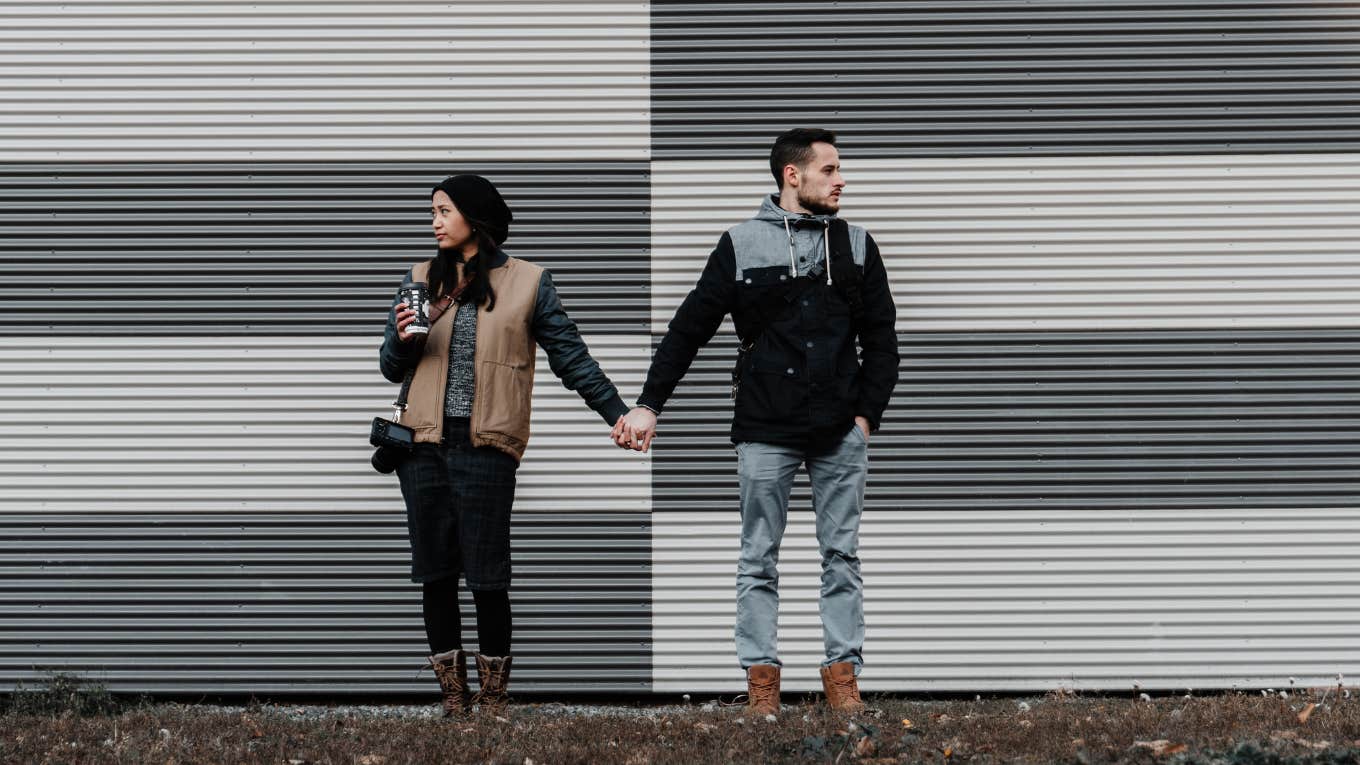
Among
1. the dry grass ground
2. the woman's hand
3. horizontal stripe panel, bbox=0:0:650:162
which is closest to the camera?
the dry grass ground

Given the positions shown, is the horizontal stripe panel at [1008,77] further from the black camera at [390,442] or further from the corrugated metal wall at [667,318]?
the black camera at [390,442]

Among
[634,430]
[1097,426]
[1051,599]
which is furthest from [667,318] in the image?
[1051,599]

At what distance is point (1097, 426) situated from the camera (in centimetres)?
598

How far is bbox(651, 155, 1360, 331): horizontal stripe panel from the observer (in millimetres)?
5980

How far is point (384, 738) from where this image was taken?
454 cm

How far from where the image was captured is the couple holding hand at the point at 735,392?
4.75 metres

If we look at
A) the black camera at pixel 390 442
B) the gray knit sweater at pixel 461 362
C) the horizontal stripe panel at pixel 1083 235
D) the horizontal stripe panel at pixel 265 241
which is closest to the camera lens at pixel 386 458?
the black camera at pixel 390 442

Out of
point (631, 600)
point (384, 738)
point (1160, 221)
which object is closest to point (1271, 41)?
point (1160, 221)

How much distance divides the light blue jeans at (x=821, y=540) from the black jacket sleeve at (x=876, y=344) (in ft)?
0.39

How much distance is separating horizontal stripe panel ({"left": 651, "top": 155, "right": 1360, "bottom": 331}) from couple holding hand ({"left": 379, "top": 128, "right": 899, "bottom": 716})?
1124 millimetres

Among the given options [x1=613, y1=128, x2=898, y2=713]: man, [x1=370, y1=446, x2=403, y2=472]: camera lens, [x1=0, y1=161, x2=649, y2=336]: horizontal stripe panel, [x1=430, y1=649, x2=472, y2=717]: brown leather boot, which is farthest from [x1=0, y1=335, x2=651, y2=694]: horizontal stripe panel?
[x1=370, y1=446, x2=403, y2=472]: camera lens

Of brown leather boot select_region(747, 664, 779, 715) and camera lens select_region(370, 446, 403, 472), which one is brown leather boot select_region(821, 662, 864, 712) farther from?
camera lens select_region(370, 446, 403, 472)

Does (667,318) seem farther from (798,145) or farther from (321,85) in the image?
(321,85)

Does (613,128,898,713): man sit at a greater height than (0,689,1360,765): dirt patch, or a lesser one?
greater
